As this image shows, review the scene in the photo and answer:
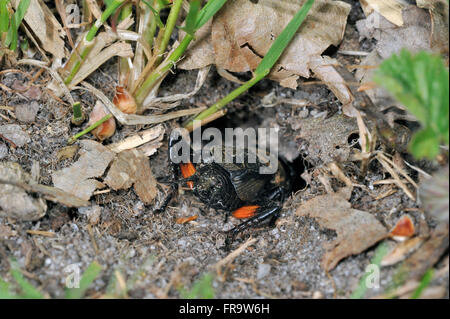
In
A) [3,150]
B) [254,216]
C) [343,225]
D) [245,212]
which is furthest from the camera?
[245,212]

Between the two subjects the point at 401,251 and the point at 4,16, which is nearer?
the point at 401,251

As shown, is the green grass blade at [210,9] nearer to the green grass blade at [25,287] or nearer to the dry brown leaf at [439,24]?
the dry brown leaf at [439,24]

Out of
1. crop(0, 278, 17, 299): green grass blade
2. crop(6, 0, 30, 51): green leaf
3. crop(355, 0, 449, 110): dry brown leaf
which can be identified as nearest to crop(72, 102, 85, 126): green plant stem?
crop(6, 0, 30, 51): green leaf

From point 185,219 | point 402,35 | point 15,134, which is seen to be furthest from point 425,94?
point 15,134

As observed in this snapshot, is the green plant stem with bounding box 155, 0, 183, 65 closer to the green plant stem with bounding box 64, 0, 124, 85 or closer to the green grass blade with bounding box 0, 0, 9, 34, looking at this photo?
the green plant stem with bounding box 64, 0, 124, 85

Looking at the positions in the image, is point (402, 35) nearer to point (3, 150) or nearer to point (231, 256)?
point (231, 256)
